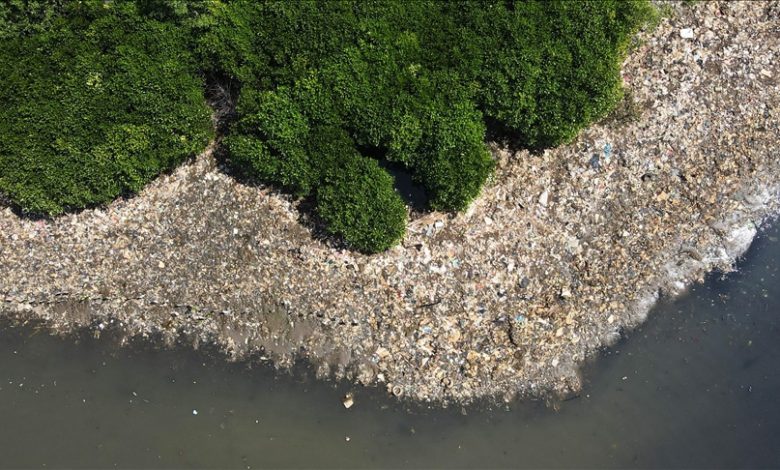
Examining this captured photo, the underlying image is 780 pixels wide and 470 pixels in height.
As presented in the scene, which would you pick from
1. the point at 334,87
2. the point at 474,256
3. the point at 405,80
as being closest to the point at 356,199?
the point at 334,87

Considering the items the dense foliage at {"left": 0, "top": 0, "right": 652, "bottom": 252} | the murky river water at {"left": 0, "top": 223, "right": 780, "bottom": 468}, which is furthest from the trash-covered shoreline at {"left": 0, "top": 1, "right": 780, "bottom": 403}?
the dense foliage at {"left": 0, "top": 0, "right": 652, "bottom": 252}

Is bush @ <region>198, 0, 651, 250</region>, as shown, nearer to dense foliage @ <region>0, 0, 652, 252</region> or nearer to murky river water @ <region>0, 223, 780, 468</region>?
dense foliage @ <region>0, 0, 652, 252</region>

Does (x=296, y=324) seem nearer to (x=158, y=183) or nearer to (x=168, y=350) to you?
(x=168, y=350)

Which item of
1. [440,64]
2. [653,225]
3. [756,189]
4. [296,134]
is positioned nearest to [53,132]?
[296,134]

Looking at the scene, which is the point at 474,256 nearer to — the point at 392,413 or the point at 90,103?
the point at 392,413

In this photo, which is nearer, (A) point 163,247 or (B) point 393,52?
(B) point 393,52

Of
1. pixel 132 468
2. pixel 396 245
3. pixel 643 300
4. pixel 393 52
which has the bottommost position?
pixel 132 468
